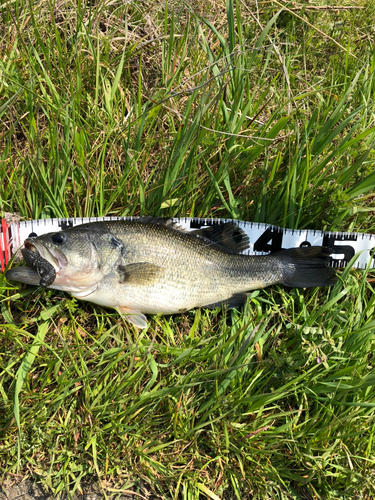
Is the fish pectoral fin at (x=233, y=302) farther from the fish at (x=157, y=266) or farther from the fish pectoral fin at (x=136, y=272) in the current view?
the fish pectoral fin at (x=136, y=272)

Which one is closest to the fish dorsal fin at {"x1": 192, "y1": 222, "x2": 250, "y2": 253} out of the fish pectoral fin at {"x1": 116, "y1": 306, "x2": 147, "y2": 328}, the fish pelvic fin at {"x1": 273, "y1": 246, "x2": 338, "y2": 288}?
the fish pelvic fin at {"x1": 273, "y1": 246, "x2": 338, "y2": 288}

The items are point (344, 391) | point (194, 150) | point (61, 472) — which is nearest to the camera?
point (61, 472)

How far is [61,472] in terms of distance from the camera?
2.93 meters

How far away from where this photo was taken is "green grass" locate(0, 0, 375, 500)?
3.04m

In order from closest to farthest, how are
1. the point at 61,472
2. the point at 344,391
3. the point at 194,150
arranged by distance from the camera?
the point at 61,472 → the point at 344,391 → the point at 194,150

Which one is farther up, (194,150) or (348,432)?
(194,150)

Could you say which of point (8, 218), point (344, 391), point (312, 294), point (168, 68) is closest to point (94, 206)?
point (8, 218)

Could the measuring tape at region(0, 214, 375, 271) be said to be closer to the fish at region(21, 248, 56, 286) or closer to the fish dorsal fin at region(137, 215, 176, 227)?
the fish dorsal fin at region(137, 215, 176, 227)

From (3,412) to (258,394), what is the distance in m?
2.13

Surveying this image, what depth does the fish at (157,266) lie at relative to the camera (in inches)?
121

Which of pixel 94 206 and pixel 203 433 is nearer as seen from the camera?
pixel 203 433

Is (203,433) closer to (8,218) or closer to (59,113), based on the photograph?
(8,218)

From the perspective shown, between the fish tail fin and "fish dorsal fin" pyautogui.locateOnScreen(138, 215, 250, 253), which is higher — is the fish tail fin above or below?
below

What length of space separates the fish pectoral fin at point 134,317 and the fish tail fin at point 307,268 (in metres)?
1.34
